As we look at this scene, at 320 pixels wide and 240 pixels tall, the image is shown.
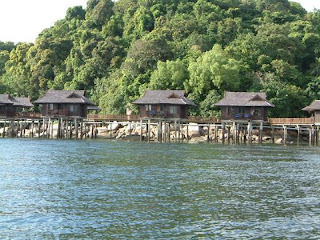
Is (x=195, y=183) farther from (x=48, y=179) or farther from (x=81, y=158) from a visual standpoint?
(x=81, y=158)

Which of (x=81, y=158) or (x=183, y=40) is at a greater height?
(x=183, y=40)

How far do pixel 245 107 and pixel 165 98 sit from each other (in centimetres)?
901

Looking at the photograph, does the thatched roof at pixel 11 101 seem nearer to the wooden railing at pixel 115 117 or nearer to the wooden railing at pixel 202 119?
the wooden railing at pixel 115 117

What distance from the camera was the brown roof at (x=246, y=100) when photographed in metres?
57.7

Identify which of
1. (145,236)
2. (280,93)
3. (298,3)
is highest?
(298,3)

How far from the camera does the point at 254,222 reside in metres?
16.7

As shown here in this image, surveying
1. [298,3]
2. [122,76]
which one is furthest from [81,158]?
[298,3]

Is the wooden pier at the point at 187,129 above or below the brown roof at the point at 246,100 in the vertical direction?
below

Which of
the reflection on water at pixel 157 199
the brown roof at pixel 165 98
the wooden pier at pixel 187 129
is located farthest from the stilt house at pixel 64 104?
the reflection on water at pixel 157 199

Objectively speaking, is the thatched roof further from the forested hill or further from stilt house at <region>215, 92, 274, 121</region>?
stilt house at <region>215, 92, 274, 121</region>

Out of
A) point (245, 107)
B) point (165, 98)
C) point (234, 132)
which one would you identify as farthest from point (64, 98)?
point (245, 107)

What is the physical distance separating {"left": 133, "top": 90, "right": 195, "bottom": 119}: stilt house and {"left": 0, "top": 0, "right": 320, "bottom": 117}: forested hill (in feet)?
21.1

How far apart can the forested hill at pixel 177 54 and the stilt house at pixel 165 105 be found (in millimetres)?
6435

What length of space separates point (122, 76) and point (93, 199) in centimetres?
5943
